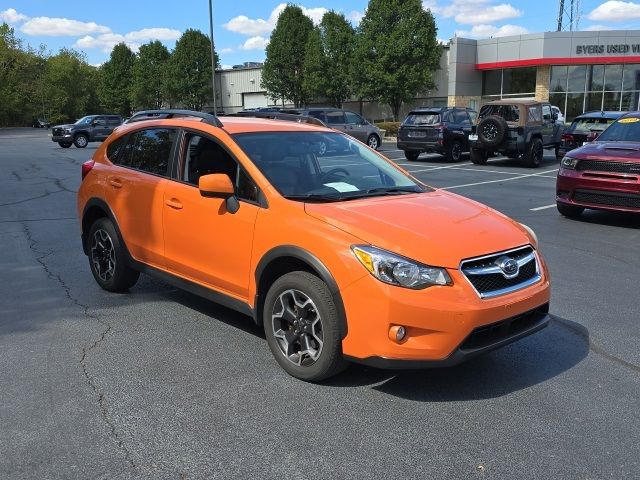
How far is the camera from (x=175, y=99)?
5838 centimetres

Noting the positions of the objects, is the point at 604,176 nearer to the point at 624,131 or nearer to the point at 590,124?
the point at 624,131

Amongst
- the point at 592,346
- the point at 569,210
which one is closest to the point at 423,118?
the point at 569,210

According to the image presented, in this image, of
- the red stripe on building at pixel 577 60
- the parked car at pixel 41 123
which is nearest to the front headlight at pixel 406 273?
the red stripe on building at pixel 577 60

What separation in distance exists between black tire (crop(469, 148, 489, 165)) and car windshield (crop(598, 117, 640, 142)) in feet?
30.4

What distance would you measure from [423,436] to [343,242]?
3.85 ft

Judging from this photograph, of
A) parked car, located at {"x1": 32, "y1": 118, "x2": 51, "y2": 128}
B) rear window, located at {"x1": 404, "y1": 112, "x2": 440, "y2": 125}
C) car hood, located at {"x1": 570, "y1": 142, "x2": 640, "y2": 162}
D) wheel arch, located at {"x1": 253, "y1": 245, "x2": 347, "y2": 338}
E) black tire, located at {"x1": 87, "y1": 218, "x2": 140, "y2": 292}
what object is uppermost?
rear window, located at {"x1": 404, "y1": 112, "x2": 440, "y2": 125}

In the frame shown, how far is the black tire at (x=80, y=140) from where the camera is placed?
33.5 meters

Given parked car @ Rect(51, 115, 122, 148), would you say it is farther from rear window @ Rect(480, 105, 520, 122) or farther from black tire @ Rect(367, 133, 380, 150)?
rear window @ Rect(480, 105, 520, 122)

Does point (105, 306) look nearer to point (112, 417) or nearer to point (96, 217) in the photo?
point (96, 217)

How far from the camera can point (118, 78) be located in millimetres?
72875

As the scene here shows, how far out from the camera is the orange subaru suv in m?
3.39

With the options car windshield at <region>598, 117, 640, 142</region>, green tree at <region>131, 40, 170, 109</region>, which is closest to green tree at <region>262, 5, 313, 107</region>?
green tree at <region>131, 40, 170, 109</region>

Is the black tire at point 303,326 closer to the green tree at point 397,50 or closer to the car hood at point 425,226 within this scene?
the car hood at point 425,226

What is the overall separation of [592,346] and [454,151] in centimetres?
1694
